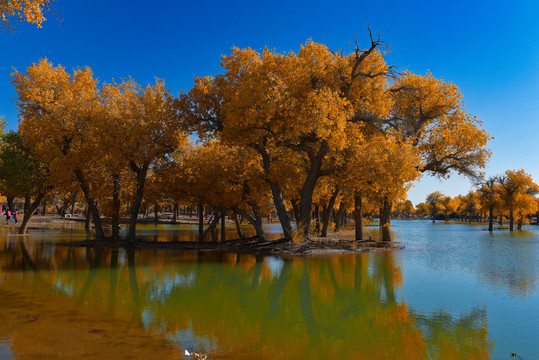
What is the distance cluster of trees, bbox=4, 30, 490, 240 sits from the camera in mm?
25844

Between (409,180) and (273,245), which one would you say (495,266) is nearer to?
(409,180)

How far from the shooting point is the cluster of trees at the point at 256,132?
25.8 meters

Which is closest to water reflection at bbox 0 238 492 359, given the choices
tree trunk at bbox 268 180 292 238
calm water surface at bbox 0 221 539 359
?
calm water surface at bbox 0 221 539 359

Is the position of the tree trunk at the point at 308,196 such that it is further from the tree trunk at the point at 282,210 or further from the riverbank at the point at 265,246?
the riverbank at the point at 265,246

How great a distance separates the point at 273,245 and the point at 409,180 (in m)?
10.7

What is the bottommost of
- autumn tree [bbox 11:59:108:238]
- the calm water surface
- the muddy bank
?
the muddy bank

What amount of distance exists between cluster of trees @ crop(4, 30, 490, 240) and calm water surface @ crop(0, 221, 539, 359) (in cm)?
964

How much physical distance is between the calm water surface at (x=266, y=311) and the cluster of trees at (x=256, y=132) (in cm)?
964

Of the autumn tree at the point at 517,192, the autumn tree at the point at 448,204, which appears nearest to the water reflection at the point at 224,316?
the autumn tree at the point at 517,192

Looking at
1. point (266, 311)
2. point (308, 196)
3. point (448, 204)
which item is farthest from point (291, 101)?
point (448, 204)

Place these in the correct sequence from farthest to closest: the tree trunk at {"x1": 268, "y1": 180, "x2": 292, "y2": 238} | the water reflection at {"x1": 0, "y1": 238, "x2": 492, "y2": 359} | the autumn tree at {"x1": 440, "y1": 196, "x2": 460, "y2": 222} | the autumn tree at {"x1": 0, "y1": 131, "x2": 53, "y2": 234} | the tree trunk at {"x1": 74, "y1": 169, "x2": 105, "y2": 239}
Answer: the autumn tree at {"x1": 440, "y1": 196, "x2": 460, "y2": 222} → the autumn tree at {"x1": 0, "y1": 131, "x2": 53, "y2": 234} → the tree trunk at {"x1": 74, "y1": 169, "x2": 105, "y2": 239} → the tree trunk at {"x1": 268, "y1": 180, "x2": 292, "y2": 238} → the water reflection at {"x1": 0, "y1": 238, "x2": 492, "y2": 359}

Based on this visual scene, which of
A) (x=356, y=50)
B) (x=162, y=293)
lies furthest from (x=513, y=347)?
(x=356, y=50)

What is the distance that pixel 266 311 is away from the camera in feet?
36.4

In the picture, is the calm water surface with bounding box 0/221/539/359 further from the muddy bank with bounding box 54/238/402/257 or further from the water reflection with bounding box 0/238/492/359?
the muddy bank with bounding box 54/238/402/257
